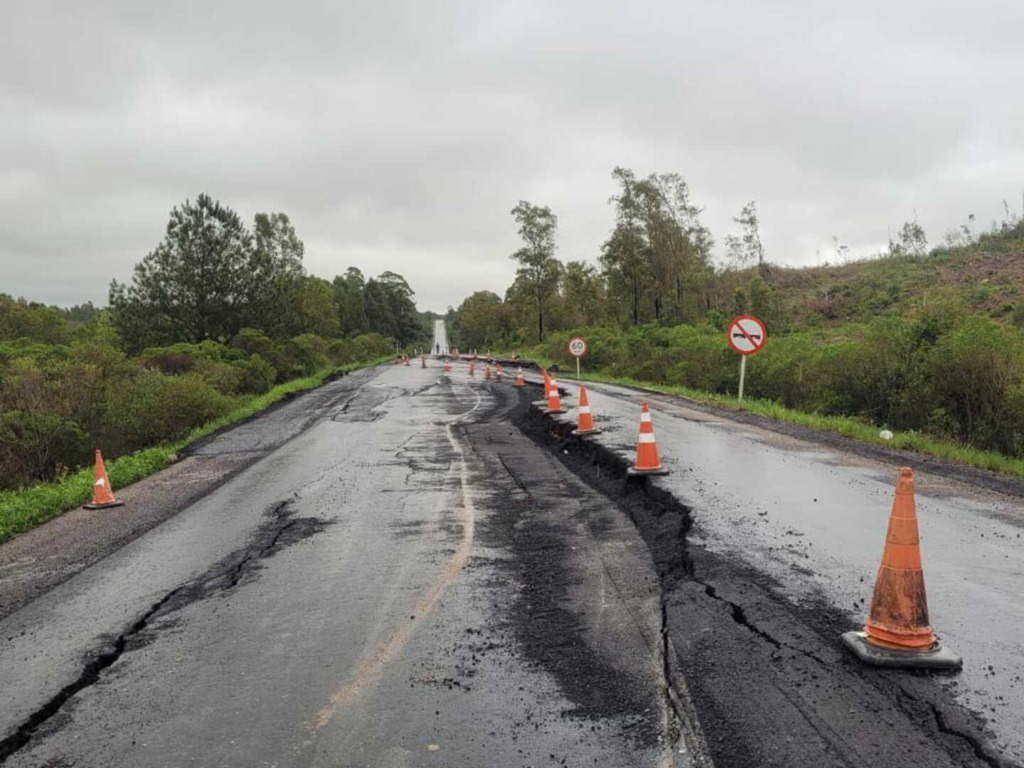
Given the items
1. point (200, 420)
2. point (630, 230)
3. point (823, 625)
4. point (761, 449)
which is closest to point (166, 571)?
point (823, 625)

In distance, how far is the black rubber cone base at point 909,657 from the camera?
354cm

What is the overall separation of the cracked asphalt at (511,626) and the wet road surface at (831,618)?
0.06ft

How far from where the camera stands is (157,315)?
128ft

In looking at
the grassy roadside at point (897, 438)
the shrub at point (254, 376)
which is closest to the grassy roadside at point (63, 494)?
the grassy roadside at point (897, 438)

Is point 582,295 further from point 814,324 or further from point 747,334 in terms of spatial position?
point 747,334

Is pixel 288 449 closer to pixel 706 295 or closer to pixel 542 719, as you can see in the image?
pixel 542 719

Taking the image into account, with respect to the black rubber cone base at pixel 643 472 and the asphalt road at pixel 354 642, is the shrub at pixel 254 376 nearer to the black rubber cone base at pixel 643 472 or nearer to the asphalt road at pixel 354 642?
the asphalt road at pixel 354 642

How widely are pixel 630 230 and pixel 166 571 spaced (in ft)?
145

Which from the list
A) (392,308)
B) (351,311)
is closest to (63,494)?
(351,311)

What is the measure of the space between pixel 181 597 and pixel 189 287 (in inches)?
1503

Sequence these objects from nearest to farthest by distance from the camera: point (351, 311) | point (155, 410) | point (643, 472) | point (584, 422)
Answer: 1. point (643, 472)
2. point (584, 422)
3. point (155, 410)
4. point (351, 311)

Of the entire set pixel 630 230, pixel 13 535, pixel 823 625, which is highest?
pixel 630 230

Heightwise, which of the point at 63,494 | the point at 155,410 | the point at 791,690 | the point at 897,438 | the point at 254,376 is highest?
the point at 897,438

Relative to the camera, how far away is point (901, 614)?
375cm
